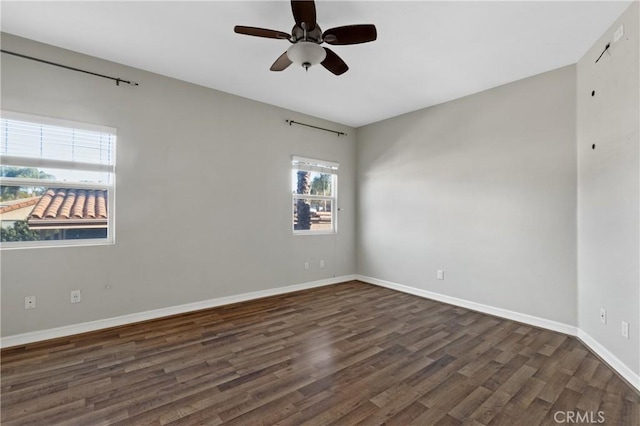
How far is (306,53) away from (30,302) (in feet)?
11.2

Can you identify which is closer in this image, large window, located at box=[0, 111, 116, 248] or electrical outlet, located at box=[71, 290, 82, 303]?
large window, located at box=[0, 111, 116, 248]

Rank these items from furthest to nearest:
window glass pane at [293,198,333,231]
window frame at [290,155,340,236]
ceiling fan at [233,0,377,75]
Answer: window glass pane at [293,198,333,231], window frame at [290,155,340,236], ceiling fan at [233,0,377,75]

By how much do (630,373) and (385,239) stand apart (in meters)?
3.24

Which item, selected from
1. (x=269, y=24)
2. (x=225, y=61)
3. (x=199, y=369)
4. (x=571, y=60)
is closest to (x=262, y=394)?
(x=199, y=369)

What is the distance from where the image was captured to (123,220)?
334 centimetres

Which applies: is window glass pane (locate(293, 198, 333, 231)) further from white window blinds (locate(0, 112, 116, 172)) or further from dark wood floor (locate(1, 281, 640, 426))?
white window blinds (locate(0, 112, 116, 172))

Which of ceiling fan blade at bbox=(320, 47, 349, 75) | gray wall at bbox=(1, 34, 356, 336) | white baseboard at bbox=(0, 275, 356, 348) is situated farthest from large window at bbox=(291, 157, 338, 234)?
ceiling fan blade at bbox=(320, 47, 349, 75)

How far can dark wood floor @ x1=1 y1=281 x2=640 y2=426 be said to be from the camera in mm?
1899

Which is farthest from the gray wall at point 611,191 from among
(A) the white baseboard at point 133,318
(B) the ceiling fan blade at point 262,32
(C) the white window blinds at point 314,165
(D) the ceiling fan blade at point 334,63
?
(A) the white baseboard at point 133,318

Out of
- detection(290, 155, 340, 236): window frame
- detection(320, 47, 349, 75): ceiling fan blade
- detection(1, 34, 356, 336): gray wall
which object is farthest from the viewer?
detection(290, 155, 340, 236): window frame

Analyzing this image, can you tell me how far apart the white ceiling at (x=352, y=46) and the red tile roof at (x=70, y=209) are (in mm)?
1482

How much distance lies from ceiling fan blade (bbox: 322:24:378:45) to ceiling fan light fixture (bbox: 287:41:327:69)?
111 millimetres

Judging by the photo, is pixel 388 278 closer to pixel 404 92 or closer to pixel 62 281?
pixel 404 92

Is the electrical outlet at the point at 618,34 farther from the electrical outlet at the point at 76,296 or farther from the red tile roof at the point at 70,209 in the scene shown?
the electrical outlet at the point at 76,296
